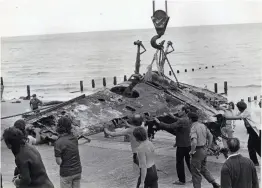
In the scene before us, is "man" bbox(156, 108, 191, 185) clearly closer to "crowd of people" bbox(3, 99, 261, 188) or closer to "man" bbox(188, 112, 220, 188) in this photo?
"crowd of people" bbox(3, 99, 261, 188)

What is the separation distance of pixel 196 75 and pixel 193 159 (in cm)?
4335

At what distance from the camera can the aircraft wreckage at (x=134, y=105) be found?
9.88 m

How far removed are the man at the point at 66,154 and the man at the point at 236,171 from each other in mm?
2309

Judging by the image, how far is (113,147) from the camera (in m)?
13.8

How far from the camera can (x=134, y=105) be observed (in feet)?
36.3

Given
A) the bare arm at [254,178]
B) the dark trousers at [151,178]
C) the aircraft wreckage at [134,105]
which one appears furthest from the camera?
the aircraft wreckage at [134,105]

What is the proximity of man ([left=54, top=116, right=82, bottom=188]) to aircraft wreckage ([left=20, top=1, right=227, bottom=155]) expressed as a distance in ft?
9.42

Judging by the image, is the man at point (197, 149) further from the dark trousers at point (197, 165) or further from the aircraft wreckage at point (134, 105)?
the aircraft wreckage at point (134, 105)

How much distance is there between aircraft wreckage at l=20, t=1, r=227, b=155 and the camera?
9.88 metres

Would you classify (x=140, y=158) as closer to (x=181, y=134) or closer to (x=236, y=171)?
(x=236, y=171)

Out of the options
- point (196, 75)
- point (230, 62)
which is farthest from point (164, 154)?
point (230, 62)

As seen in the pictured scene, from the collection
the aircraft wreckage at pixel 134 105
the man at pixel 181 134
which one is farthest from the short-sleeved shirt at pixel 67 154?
the man at pixel 181 134

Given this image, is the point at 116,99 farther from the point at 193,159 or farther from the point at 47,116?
the point at 193,159

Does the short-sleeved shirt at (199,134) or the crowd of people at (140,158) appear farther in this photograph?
the short-sleeved shirt at (199,134)
